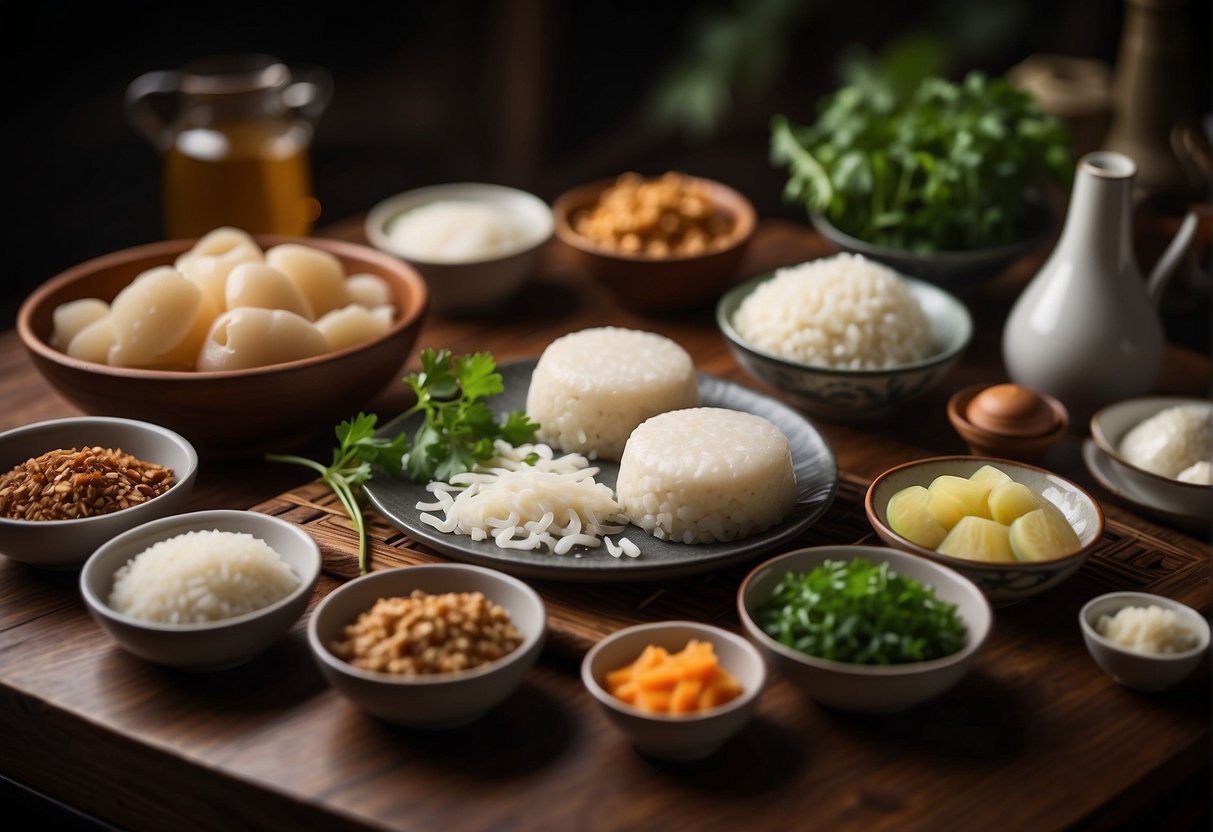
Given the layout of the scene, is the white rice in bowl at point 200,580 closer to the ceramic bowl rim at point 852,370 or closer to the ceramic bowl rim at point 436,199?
the ceramic bowl rim at point 852,370

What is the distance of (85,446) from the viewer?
6.82ft

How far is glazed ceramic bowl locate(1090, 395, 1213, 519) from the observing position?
202 cm

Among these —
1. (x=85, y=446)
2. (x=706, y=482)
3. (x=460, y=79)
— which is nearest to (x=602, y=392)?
(x=706, y=482)

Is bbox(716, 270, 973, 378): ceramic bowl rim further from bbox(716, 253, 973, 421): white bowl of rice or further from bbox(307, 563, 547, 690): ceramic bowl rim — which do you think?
bbox(307, 563, 547, 690): ceramic bowl rim

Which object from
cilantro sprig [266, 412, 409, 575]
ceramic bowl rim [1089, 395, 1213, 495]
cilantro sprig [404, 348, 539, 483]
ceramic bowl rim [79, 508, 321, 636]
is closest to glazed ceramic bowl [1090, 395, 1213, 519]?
ceramic bowl rim [1089, 395, 1213, 495]

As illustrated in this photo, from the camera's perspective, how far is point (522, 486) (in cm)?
194

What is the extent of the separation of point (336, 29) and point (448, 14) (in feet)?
1.49

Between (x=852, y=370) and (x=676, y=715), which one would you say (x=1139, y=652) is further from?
(x=852, y=370)

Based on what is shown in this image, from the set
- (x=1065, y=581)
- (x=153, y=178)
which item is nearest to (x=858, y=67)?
(x=1065, y=581)

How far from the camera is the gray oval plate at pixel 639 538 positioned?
1.81 metres

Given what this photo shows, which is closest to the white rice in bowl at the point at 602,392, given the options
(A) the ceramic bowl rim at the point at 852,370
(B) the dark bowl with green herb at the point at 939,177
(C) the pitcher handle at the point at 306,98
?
(A) the ceramic bowl rim at the point at 852,370

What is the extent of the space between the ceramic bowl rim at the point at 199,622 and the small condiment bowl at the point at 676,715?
16.1 inches

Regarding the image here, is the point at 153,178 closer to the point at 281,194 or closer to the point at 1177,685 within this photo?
the point at 281,194

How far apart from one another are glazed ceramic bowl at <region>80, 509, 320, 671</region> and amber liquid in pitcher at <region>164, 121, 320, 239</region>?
124cm
